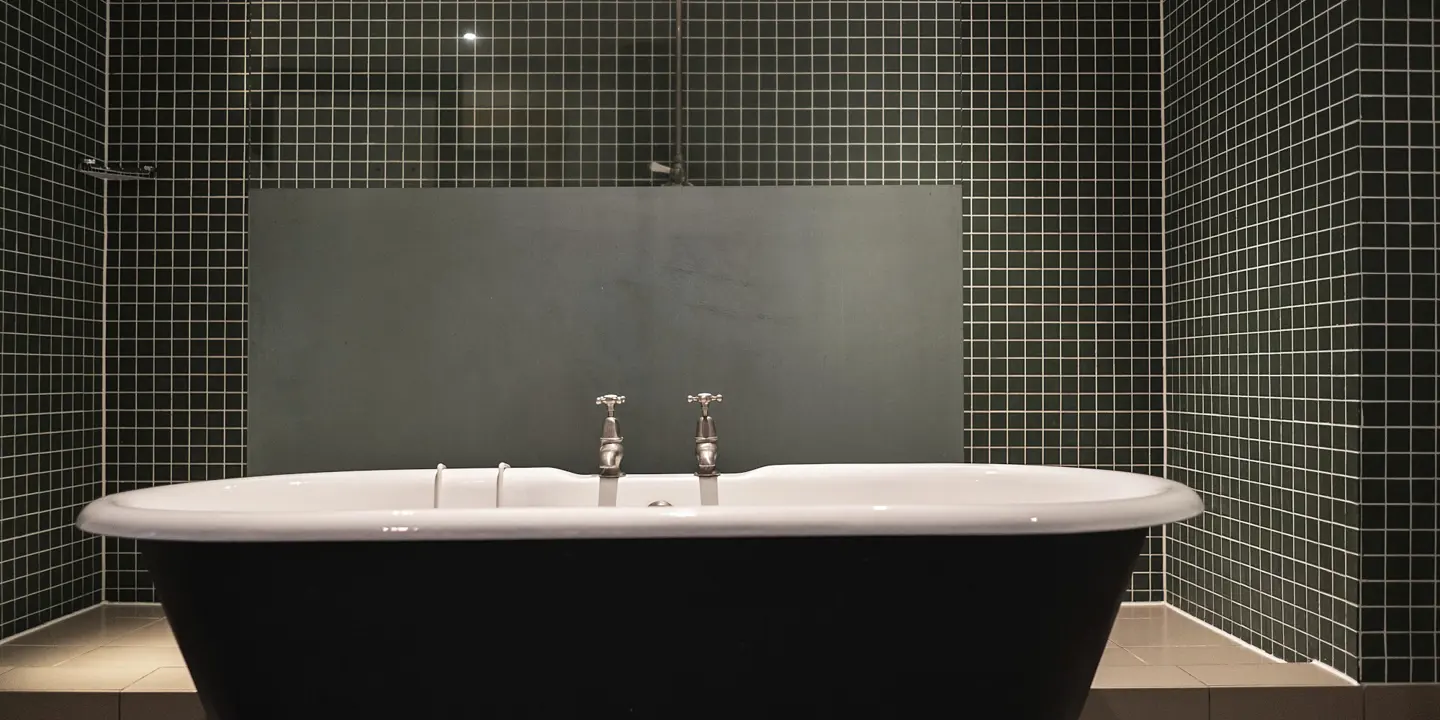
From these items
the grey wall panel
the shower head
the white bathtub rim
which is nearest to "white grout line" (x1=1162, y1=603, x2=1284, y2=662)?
the grey wall panel

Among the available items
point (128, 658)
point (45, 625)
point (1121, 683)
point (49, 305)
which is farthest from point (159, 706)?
point (1121, 683)

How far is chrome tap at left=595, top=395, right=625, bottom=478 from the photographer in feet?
7.40

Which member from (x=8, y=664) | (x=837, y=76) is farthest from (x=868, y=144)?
(x=8, y=664)

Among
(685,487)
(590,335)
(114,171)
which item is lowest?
(685,487)

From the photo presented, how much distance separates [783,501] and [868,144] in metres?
1.03

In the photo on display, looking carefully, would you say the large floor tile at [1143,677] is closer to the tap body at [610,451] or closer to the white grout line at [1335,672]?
the white grout line at [1335,672]

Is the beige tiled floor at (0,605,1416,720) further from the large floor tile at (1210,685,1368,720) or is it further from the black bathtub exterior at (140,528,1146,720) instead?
the black bathtub exterior at (140,528,1146,720)

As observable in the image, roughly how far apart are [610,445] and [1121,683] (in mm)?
1248

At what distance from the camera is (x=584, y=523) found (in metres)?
1.42

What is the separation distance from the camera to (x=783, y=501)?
221 cm

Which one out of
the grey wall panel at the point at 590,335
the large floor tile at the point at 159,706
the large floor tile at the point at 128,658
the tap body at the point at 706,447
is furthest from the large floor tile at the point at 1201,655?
the large floor tile at the point at 128,658

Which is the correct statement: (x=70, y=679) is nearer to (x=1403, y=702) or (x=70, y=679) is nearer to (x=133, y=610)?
(x=133, y=610)

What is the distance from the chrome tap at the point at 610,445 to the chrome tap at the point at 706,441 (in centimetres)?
19

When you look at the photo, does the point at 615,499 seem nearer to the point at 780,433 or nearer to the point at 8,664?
the point at 780,433
